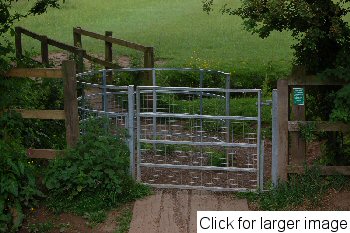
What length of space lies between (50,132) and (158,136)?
2.00 meters

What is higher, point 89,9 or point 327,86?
point 89,9

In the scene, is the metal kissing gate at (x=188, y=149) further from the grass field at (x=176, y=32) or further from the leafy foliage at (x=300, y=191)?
the grass field at (x=176, y=32)

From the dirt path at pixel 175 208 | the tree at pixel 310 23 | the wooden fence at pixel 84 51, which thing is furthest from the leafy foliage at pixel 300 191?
the wooden fence at pixel 84 51

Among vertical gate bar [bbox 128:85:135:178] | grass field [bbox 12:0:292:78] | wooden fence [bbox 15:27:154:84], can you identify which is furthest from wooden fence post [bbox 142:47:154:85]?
vertical gate bar [bbox 128:85:135:178]

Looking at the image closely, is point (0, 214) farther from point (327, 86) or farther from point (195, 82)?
point (195, 82)

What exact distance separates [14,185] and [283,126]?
3.20m

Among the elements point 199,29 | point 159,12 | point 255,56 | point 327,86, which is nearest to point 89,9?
point 159,12

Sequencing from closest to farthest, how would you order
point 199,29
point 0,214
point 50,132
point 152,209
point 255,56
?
point 0,214
point 152,209
point 50,132
point 255,56
point 199,29

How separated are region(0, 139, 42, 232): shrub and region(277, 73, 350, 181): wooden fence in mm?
2921

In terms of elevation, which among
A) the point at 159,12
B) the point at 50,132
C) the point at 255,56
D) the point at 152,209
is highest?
the point at 159,12

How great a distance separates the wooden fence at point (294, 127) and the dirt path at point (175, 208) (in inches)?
27.9

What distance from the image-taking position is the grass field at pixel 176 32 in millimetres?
19266

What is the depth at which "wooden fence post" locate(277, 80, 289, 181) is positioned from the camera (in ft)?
30.4

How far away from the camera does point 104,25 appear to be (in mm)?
27375
